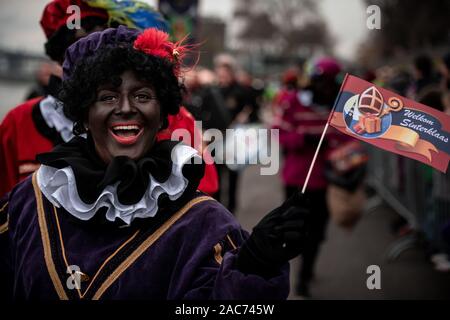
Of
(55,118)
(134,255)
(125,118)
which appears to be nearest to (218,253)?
(134,255)

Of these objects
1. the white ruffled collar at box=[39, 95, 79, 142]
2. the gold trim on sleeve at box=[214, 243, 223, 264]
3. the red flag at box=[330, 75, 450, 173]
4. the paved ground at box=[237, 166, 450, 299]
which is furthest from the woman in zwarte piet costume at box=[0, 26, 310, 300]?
the paved ground at box=[237, 166, 450, 299]

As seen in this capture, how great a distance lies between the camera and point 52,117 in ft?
10.2

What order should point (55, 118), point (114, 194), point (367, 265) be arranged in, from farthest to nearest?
point (367, 265) < point (55, 118) < point (114, 194)

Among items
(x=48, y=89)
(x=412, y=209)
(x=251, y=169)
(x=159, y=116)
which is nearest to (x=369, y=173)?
(x=412, y=209)

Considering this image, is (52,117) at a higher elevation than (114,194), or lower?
higher

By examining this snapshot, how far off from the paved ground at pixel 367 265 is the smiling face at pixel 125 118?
268 centimetres

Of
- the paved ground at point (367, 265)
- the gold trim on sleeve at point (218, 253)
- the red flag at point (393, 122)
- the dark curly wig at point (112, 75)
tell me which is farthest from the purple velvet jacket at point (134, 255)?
the paved ground at point (367, 265)

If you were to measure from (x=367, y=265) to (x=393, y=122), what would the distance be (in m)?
4.68

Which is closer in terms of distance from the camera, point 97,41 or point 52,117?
point 97,41

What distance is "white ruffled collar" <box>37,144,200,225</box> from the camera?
78.0 inches

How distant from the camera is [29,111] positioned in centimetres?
318

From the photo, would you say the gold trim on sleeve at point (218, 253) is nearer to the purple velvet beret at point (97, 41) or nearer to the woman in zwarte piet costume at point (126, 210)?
the woman in zwarte piet costume at point (126, 210)

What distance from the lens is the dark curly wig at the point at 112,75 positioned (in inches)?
82.0

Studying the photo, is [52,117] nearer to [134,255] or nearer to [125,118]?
[125,118]
